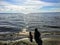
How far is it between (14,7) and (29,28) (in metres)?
0.39

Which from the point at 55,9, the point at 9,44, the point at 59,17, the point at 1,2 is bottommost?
the point at 9,44

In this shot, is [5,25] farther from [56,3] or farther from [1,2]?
[56,3]

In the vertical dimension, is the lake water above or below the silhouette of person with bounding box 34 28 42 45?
above

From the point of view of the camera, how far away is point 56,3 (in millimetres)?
1898

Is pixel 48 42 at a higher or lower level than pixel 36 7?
lower

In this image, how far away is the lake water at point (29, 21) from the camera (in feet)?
6.26

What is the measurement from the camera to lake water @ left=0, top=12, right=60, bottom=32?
1907 mm

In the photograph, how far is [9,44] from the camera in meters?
1.89

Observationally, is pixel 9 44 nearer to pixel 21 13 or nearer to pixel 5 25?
pixel 5 25

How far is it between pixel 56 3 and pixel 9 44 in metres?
0.91

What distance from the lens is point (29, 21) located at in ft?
6.32

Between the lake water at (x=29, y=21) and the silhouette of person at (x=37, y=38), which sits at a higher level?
the lake water at (x=29, y=21)

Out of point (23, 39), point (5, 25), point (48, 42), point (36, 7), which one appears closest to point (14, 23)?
point (5, 25)

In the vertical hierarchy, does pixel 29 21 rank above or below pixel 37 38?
above
